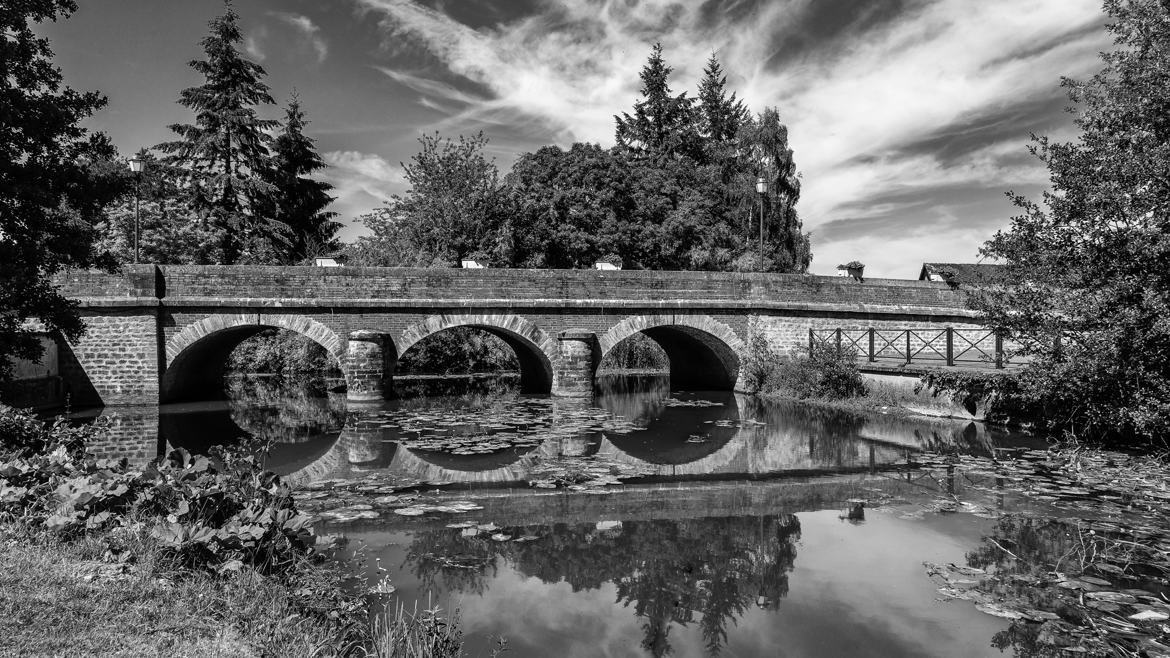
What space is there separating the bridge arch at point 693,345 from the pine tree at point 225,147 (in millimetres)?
16209

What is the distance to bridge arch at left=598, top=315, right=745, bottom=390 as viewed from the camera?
59.2 feet

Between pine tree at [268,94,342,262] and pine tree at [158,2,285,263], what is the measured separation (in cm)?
126

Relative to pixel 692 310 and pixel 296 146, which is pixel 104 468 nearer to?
pixel 692 310

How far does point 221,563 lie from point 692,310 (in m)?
15.3

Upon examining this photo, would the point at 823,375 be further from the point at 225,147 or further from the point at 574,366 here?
the point at 225,147

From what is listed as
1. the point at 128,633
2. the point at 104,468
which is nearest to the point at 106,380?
the point at 104,468

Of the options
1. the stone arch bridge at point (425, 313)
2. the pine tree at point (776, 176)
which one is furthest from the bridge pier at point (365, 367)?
the pine tree at point (776, 176)

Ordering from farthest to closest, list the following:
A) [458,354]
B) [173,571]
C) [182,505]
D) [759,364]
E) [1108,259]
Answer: [458,354]
[759,364]
[1108,259]
[182,505]
[173,571]

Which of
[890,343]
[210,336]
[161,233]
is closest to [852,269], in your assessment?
[890,343]

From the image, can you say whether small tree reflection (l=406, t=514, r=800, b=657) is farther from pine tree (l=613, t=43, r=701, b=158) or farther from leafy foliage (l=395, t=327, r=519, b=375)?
pine tree (l=613, t=43, r=701, b=158)

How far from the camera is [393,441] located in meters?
10.8

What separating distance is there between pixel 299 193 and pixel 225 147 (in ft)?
12.7

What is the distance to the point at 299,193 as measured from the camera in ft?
99.6

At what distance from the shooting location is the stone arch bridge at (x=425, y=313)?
15828 mm
